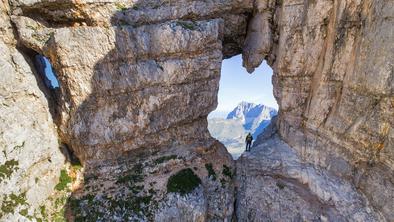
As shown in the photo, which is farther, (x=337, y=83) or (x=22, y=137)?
(x=337, y=83)

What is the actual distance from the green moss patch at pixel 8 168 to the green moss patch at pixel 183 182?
12.8 metres

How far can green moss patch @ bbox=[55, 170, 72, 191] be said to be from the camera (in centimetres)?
2518

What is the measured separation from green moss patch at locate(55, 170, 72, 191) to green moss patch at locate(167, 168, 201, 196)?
922cm

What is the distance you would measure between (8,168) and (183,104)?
16019 mm

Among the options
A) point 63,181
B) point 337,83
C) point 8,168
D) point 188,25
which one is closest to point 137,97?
point 188,25

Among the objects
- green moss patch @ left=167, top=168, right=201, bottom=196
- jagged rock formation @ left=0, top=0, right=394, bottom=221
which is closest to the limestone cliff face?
jagged rock formation @ left=0, top=0, right=394, bottom=221

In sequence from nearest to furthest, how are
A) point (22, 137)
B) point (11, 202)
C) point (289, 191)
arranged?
point (11, 202) → point (22, 137) → point (289, 191)

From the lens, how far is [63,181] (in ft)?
84.0

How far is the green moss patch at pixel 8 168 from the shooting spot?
20.8 m

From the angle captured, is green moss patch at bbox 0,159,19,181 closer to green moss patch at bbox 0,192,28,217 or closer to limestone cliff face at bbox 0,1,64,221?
limestone cliff face at bbox 0,1,64,221

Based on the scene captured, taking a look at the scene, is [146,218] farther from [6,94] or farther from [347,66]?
[347,66]

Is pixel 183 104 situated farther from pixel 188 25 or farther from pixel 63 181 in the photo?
pixel 63 181

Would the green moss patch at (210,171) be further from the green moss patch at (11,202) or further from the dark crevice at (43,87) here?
the green moss patch at (11,202)

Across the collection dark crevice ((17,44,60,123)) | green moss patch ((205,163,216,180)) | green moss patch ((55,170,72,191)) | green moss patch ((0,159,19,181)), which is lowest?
green moss patch ((205,163,216,180))
